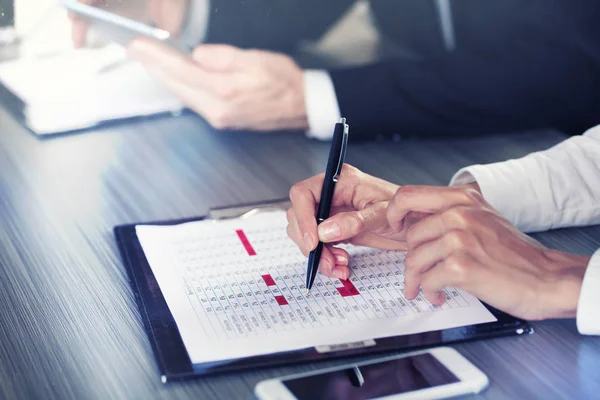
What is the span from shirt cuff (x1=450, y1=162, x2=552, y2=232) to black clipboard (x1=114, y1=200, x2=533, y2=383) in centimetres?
23

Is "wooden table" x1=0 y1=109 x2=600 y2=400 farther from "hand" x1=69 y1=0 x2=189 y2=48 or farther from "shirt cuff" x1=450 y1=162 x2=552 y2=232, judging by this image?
"hand" x1=69 y1=0 x2=189 y2=48

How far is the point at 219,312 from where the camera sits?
2.69ft

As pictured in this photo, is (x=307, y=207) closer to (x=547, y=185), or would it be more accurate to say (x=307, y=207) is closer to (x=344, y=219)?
(x=344, y=219)

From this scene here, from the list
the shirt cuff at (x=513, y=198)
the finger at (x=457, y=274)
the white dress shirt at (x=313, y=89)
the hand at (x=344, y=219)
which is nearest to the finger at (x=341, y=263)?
the hand at (x=344, y=219)

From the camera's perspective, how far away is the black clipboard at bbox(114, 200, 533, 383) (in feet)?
2.40

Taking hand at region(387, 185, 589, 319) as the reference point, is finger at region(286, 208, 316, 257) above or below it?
below

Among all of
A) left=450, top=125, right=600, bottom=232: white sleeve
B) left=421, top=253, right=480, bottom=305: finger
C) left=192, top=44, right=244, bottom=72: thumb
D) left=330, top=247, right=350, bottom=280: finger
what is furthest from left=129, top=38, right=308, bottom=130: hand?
left=421, top=253, right=480, bottom=305: finger

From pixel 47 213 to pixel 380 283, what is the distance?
460 mm

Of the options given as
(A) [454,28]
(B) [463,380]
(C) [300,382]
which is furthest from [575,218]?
(A) [454,28]

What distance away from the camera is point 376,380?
0.72 meters

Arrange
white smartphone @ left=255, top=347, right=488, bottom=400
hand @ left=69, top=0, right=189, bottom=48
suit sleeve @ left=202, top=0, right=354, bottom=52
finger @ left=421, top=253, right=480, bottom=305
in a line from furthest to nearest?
suit sleeve @ left=202, top=0, right=354, bottom=52, hand @ left=69, top=0, right=189, bottom=48, finger @ left=421, top=253, right=480, bottom=305, white smartphone @ left=255, top=347, right=488, bottom=400

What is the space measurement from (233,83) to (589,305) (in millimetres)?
760

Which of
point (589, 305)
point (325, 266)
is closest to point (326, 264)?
point (325, 266)

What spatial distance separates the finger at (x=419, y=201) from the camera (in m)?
0.87
